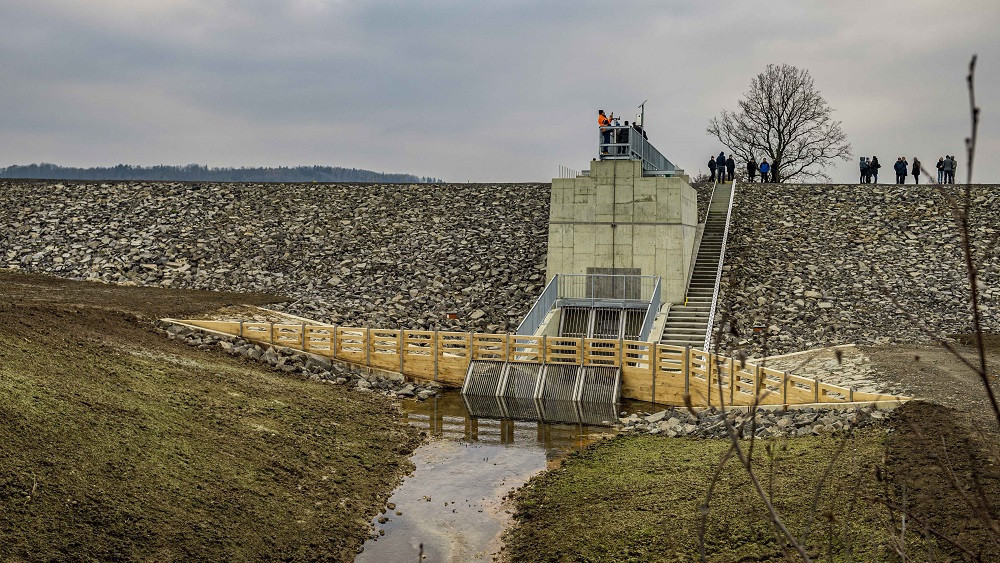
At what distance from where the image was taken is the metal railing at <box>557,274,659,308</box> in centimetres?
2814

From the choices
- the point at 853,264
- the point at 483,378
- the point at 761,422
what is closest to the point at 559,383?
the point at 483,378

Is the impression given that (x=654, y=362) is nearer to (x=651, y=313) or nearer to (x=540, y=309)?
(x=651, y=313)

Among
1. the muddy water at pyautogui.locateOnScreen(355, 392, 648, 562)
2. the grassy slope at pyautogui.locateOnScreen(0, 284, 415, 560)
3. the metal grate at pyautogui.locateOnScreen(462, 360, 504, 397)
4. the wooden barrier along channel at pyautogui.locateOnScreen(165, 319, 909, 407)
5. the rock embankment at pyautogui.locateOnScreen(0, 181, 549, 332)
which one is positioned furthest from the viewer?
the rock embankment at pyautogui.locateOnScreen(0, 181, 549, 332)

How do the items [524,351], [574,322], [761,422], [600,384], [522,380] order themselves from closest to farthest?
[761,422]
[600,384]
[522,380]
[524,351]
[574,322]

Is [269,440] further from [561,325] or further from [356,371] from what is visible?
[561,325]

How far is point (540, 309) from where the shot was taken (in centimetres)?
2555

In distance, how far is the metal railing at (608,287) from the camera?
2814cm

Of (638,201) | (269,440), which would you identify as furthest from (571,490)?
(638,201)

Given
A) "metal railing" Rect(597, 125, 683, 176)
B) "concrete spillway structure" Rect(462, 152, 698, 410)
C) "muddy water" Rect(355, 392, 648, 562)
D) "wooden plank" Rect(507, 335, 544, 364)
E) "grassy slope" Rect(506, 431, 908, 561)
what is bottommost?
"muddy water" Rect(355, 392, 648, 562)

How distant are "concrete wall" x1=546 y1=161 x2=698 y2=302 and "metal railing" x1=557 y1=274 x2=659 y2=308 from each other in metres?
0.33

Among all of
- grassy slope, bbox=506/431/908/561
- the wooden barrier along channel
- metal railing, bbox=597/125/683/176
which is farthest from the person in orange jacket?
grassy slope, bbox=506/431/908/561

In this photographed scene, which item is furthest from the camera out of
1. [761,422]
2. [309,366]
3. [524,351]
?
[524,351]

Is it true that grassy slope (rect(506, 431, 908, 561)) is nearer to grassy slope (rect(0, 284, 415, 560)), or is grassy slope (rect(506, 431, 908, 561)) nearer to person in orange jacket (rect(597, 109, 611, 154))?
grassy slope (rect(0, 284, 415, 560))

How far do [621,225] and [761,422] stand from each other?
11765 millimetres
